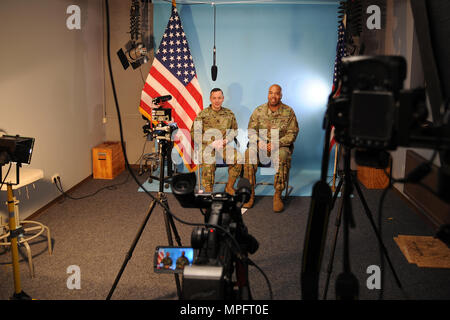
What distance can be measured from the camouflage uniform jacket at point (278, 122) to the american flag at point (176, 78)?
79cm

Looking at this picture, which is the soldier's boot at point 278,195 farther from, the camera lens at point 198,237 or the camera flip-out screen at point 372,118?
the camera flip-out screen at point 372,118

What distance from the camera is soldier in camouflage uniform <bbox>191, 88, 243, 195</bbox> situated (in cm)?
413

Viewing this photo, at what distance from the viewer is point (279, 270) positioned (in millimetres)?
2684

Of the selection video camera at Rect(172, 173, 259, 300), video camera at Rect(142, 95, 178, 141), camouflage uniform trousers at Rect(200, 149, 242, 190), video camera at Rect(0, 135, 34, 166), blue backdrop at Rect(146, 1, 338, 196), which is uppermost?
blue backdrop at Rect(146, 1, 338, 196)

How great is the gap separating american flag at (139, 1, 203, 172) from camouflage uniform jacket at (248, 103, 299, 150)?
0.79 m

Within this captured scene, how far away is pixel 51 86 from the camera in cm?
380

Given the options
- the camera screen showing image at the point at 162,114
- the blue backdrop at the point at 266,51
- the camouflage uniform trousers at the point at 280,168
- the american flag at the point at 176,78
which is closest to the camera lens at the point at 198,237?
the camera screen showing image at the point at 162,114

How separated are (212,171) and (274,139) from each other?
2.50ft

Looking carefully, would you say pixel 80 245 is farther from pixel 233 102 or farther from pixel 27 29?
pixel 233 102

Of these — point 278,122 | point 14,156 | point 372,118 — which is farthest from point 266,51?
point 372,118

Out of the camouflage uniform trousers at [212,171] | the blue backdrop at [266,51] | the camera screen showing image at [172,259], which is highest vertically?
the blue backdrop at [266,51]

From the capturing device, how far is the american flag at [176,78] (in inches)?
180

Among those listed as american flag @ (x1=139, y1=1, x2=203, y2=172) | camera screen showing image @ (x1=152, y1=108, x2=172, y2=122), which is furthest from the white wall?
camera screen showing image @ (x1=152, y1=108, x2=172, y2=122)

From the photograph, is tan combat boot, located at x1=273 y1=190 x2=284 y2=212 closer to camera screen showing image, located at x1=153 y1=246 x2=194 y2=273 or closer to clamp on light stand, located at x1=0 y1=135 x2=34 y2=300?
clamp on light stand, located at x1=0 y1=135 x2=34 y2=300
